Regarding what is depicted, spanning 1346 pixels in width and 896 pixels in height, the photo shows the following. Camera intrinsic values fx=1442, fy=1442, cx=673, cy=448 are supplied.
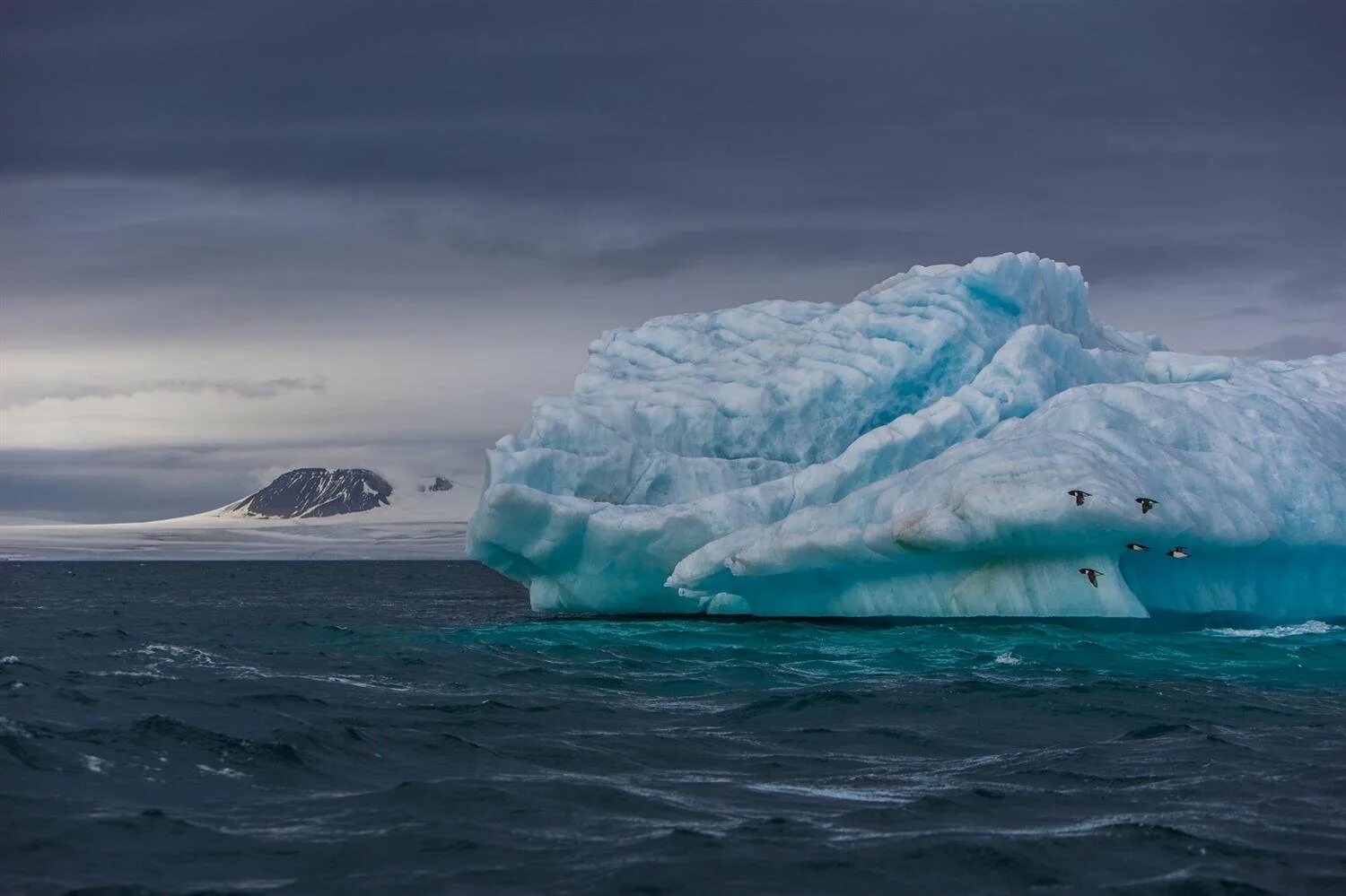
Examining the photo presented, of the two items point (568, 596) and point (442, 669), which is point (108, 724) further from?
point (568, 596)

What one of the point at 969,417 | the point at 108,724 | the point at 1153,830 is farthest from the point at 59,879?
the point at 969,417

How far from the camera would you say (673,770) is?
1298cm

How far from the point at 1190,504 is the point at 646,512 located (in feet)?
36.6

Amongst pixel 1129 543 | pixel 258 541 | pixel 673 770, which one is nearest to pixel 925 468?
pixel 1129 543

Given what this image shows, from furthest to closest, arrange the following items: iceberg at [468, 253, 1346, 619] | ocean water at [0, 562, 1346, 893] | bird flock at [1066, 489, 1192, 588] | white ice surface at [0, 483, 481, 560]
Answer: white ice surface at [0, 483, 481, 560]
iceberg at [468, 253, 1346, 619]
bird flock at [1066, 489, 1192, 588]
ocean water at [0, 562, 1346, 893]

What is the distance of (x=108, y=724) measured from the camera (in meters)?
14.7

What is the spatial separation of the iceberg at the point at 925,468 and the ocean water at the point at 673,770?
2.84 meters

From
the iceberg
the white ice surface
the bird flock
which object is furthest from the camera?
the white ice surface

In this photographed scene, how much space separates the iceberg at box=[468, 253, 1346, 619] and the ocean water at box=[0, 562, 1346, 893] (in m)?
2.84

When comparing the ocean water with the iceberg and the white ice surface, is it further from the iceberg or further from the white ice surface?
the white ice surface

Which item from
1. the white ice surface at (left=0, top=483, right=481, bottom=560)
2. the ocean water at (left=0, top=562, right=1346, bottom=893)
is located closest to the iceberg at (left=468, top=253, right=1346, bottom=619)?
the ocean water at (left=0, top=562, right=1346, bottom=893)

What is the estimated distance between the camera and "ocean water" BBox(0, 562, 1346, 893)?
949cm

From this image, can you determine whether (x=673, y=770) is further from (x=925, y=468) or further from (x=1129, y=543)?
(x=925, y=468)

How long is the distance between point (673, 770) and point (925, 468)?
16.5 m
